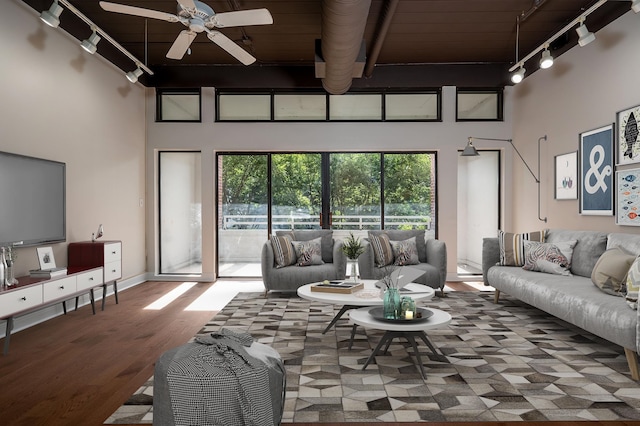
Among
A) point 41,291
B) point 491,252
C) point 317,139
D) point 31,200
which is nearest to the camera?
point 41,291

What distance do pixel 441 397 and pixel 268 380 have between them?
1.18 m

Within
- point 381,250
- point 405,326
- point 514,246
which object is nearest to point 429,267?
point 381,250

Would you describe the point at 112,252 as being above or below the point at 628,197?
below

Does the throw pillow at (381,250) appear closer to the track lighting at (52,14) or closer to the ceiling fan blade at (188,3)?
the ceiling fan blade at (188,3)

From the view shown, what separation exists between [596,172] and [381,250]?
2573 millimetres

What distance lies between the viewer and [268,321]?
4.82 meters

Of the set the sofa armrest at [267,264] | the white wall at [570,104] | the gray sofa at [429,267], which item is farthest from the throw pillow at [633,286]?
the sofa armrest at [267,264]

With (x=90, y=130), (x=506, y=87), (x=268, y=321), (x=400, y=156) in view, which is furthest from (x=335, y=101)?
(x=268, y=321)

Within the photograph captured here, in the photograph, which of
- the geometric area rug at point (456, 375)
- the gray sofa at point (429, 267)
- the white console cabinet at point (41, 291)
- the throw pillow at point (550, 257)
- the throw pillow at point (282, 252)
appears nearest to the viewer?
the geometric area rug at point (456, 375)

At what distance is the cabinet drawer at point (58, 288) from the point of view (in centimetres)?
418

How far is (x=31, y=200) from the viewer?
4.57m

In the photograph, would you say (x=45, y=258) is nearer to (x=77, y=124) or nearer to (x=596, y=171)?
(x=77, y=124)

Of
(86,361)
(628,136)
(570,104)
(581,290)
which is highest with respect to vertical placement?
(570,104)

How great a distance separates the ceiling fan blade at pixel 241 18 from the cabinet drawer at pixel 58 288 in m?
2.72
